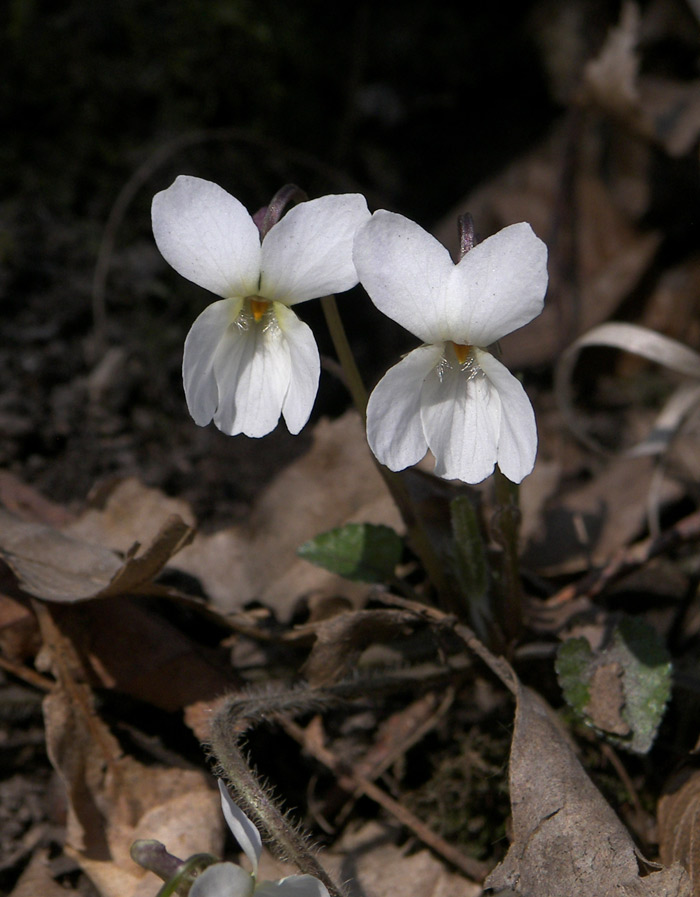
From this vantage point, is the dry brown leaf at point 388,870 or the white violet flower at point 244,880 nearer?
the white violet flower at point 244,880

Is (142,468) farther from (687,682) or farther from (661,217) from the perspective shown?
(661,217)

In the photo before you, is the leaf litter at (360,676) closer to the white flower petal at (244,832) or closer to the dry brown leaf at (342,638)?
the dry brown leaf at (342,638)

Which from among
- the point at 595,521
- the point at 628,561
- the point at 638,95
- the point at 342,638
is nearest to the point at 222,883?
the point at 342,638

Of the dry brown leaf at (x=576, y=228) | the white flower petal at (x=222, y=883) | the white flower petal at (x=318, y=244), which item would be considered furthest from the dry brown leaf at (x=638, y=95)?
the white flower petal at (x=222, y=883)

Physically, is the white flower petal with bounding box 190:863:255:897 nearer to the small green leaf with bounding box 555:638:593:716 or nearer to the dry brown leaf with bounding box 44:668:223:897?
the dry brown leaf with bounding box 44:668:223:897

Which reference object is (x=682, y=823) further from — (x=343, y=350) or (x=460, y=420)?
(x=343, y=350)

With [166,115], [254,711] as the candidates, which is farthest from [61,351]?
[254,711]
